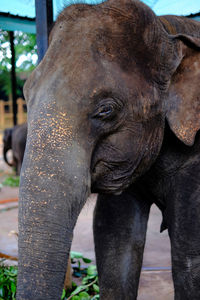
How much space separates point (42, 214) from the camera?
4.22 feet

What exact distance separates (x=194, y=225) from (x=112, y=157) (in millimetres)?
450

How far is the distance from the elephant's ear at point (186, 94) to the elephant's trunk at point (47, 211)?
0.49 meters

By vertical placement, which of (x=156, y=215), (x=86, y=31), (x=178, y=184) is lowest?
(x=156, y=215)

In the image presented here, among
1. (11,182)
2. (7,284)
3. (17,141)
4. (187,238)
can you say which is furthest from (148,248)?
(17,141)

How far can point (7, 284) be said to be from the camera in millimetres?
2865

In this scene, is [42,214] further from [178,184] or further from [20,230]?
[178,184]

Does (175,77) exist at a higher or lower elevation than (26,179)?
higher

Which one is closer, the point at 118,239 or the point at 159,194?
the point at 159,194

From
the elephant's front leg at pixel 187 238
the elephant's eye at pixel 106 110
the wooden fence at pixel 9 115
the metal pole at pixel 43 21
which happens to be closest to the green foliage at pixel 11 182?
Result: the metal pole at pixel 43 21

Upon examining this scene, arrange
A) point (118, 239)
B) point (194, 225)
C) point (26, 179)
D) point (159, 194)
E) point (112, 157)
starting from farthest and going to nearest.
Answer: point (118, 239) < point (159, 194) < point (194, 225) < point (112, 157) < point (26, 179)

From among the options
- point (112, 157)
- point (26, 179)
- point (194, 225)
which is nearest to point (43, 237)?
point (26, 179)

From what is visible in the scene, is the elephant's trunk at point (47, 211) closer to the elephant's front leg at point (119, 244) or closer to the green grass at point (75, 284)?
the elephant's front leg at point (119, 244)

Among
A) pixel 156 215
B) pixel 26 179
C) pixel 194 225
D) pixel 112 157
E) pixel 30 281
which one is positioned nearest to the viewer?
pixel 30 281

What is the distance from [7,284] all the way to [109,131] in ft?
5.64
